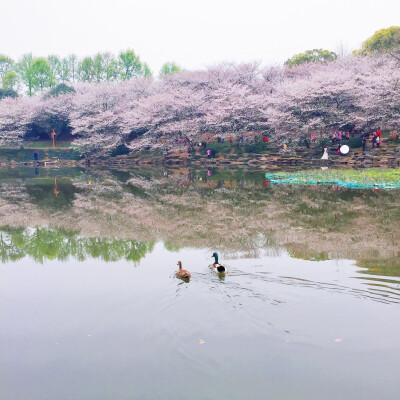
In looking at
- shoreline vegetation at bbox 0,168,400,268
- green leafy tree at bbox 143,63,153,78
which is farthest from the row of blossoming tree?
green leafy tree at bbox 143,63,153,78

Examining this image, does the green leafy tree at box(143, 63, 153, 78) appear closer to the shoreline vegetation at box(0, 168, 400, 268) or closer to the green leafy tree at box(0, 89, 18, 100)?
the green leafy tree at box(0, 89, 18, 100)

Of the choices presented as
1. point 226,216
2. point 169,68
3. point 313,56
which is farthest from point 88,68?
point 226,216

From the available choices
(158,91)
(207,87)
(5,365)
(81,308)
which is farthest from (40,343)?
(158,91)

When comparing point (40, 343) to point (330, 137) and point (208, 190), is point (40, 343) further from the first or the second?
point (330, 137)

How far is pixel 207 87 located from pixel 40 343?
130 feet

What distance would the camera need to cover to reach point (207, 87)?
43031 millimetres

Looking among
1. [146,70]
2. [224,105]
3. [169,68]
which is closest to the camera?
[224,105]

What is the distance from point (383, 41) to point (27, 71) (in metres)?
49.3

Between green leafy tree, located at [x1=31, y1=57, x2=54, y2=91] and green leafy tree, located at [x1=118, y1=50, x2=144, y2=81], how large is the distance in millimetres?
10627

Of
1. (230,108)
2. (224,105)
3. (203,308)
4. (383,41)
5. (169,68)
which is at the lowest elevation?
(203,308)

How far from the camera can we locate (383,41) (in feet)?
150

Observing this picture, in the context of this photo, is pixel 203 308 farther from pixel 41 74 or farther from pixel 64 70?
pixel 64 70

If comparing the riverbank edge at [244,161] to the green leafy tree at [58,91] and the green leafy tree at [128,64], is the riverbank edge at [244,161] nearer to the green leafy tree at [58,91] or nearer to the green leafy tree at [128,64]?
the green leafy tree at [58,91]

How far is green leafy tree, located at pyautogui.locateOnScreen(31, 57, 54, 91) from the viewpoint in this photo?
65.2m
